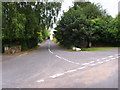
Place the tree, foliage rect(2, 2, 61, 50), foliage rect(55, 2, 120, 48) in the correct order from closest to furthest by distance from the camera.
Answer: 1. foliage rect(2, 2, 61, 50)
2. the tree
3. foliage rect(55, 2, 120, 48)

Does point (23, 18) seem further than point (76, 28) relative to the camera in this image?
No

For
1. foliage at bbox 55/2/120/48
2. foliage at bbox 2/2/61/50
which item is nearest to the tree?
foliage at bbox 55/2/120/48

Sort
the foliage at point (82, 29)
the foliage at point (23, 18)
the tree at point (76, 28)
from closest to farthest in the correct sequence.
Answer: the foliage at point (23, 18)
the tree at point (76, 28)
the foliage at point (82, 29)

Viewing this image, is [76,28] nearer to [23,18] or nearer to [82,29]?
[82,29]

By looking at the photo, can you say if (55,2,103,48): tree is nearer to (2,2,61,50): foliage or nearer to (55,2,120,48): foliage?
(55,2,120,48): foliage

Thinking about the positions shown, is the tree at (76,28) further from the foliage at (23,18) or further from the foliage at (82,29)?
the foliage at (23,18)

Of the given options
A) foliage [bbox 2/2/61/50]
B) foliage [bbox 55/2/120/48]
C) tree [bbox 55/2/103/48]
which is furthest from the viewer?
foliage [bbox 55/2/120/48]

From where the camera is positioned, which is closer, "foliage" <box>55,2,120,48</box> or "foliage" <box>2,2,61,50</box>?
"foliage" <box>2,2,61,50</box>

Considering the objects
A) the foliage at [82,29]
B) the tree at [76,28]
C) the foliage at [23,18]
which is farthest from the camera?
the foliage at [82,29]

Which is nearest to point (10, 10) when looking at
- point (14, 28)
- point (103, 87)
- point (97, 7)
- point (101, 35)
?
point (14, 28)

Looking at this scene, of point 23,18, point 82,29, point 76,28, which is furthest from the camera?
point 76,28

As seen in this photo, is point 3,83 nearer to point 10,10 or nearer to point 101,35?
point 10,10

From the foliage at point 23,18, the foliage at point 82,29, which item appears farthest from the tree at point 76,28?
the foliage at point 23,18

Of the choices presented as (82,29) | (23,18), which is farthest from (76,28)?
(23,18)
